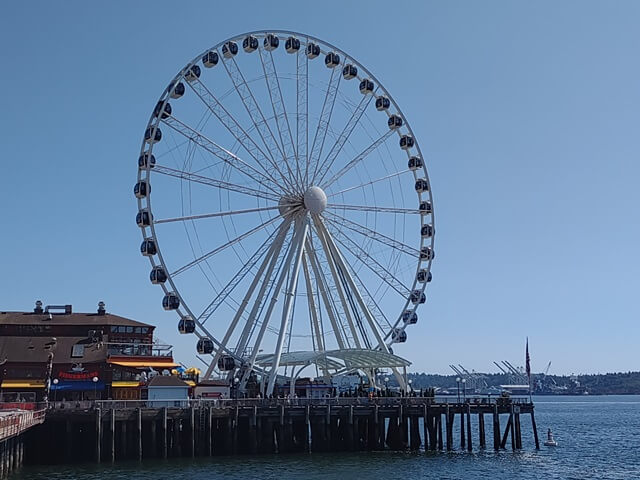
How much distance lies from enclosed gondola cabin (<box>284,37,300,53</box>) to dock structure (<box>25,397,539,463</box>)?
891 inches

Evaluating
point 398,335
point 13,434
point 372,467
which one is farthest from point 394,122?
point 13,434

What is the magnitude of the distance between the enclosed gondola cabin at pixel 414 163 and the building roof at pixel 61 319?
22.0 metres

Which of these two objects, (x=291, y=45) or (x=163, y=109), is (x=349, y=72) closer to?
(x=291, y=45)

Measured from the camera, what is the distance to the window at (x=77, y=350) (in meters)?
57.8

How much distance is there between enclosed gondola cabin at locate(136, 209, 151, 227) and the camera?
52.7 metres

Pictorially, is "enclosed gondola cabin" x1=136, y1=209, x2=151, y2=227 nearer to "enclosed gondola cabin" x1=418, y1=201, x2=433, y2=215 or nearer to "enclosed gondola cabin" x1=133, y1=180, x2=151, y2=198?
"enclosed gondola cabin" x1=133, y1=180, x2=151, y2=198

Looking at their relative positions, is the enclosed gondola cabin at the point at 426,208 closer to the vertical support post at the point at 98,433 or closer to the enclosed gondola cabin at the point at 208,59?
the enclosed gondola cabin at the point at 208,59

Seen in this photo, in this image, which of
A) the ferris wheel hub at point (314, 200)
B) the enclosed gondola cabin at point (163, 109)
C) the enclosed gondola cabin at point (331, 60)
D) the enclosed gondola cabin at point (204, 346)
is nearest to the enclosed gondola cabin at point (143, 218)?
the enclosed gondola cabin at point (163, 109)

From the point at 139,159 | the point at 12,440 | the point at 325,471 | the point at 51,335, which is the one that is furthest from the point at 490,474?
the point at 51,335

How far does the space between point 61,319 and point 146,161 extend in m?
16.3

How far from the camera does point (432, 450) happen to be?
5284 centimetres

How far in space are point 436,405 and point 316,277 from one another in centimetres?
1112

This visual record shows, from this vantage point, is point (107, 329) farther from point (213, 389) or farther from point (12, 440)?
point (12, 440)

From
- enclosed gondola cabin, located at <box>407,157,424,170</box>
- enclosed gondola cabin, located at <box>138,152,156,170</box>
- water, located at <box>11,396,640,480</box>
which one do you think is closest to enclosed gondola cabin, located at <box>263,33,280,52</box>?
enclosed gondola cabin, located at <box>138,152,156,170</box>
